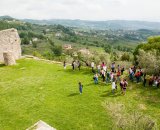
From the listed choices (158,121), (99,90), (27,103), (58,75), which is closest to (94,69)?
(58,75)

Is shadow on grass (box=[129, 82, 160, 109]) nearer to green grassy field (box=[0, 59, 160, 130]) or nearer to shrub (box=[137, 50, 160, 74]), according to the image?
green grassy field (box=[0, 59, 160, 130])

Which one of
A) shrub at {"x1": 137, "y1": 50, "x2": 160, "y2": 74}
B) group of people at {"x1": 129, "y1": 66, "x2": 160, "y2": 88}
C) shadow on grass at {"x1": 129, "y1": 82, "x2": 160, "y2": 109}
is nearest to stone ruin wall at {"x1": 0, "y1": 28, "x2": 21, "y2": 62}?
group of people at {"x1": 129, "y1": 66, "x2": 160, "y2": 88}

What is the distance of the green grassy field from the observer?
1031 inches

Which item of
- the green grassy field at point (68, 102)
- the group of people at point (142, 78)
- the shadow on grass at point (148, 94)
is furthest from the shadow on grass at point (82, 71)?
the shadow on grass at point (148, 94)

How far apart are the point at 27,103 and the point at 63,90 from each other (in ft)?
18.4

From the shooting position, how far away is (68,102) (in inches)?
1235

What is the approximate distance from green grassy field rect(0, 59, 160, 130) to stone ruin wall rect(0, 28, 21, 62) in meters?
7.08

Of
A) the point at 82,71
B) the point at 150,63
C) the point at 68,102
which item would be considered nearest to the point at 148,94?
the point at 150,63

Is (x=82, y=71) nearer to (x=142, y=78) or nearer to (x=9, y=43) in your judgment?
(x=142, y=78)

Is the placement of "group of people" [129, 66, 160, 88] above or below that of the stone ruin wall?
below

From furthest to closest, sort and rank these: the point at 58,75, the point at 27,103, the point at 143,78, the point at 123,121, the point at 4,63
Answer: the point at 4,63
the point at 58,75
the point at 143,78
the point at 27,103
the point at 123,121

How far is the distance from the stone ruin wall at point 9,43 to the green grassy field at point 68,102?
708 centimetres

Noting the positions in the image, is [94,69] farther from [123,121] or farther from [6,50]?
[123,121]

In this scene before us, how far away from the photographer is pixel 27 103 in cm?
3155
